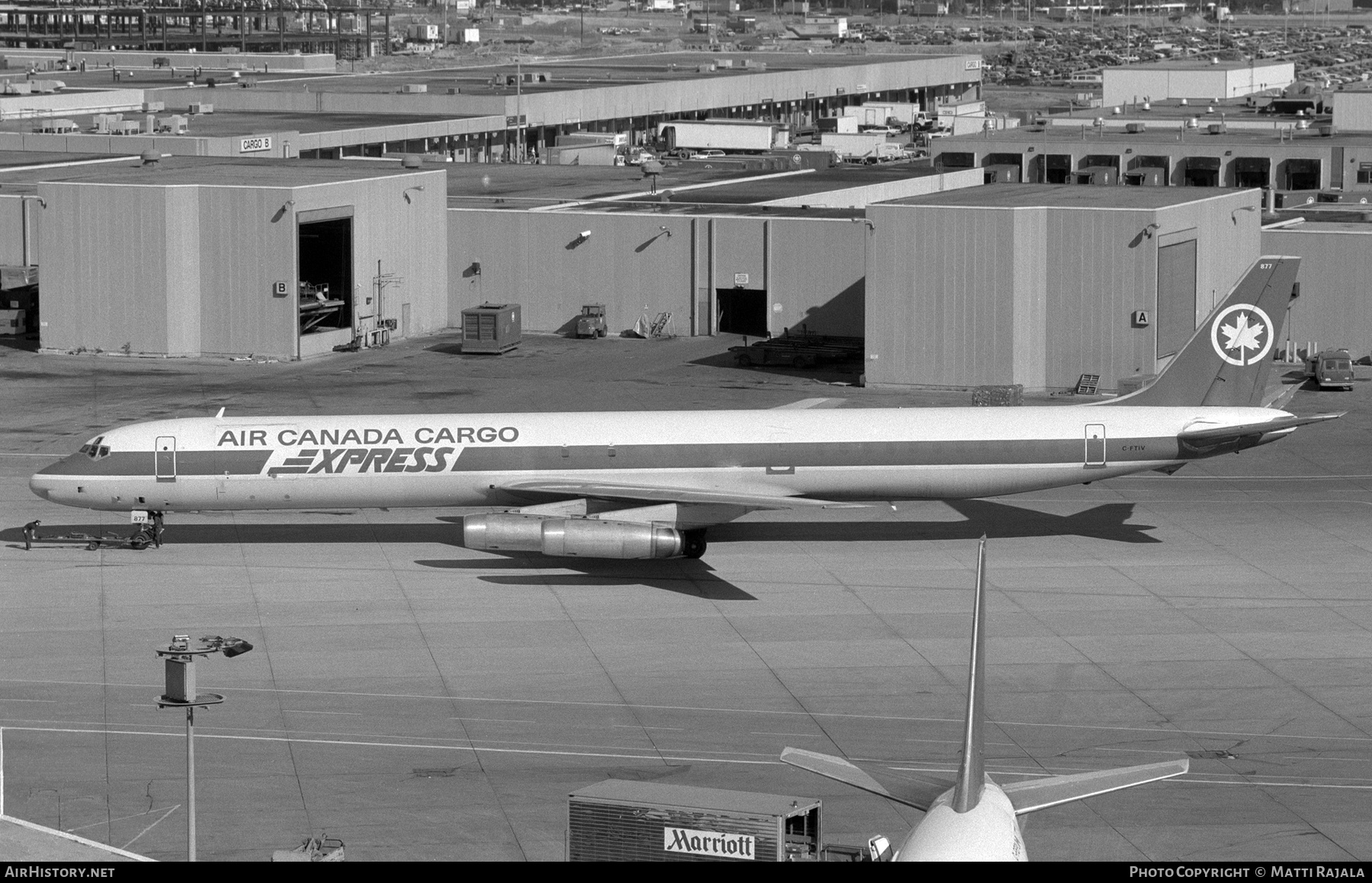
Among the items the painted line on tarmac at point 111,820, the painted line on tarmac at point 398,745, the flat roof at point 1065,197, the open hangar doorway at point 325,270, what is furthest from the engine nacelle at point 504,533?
the open hangar doorway at point 325,270

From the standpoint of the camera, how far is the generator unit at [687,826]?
26.2 meters

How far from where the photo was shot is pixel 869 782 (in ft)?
78.4

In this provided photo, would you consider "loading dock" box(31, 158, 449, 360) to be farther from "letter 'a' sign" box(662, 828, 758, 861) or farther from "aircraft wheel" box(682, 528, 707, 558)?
"letter 'a' sign" box(662, 828, 758, 861)

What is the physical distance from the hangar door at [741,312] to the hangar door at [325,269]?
17025mm

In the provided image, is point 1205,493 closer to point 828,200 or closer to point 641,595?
point 641,595

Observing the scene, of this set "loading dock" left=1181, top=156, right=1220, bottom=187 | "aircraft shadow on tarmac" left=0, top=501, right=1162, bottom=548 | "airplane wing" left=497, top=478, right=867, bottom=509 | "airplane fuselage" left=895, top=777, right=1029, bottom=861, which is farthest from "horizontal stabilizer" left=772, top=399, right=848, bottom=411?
"loading dock" left=1181, top=156, right=1220, bottom=187

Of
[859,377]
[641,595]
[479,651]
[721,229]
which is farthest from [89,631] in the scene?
[721,229]

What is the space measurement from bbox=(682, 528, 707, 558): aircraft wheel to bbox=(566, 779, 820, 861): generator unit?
72.2 ft

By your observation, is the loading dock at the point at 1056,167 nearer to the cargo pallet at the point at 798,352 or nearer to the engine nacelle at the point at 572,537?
the cargo pallet at the point at 798,352

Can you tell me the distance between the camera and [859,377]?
7681 cm

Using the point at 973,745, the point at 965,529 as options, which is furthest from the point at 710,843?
the point at 965,529

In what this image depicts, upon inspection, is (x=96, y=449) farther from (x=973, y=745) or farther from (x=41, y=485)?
(x=973, y=745)

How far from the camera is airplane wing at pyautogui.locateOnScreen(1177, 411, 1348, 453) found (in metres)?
49.4

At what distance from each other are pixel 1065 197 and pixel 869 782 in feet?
183
